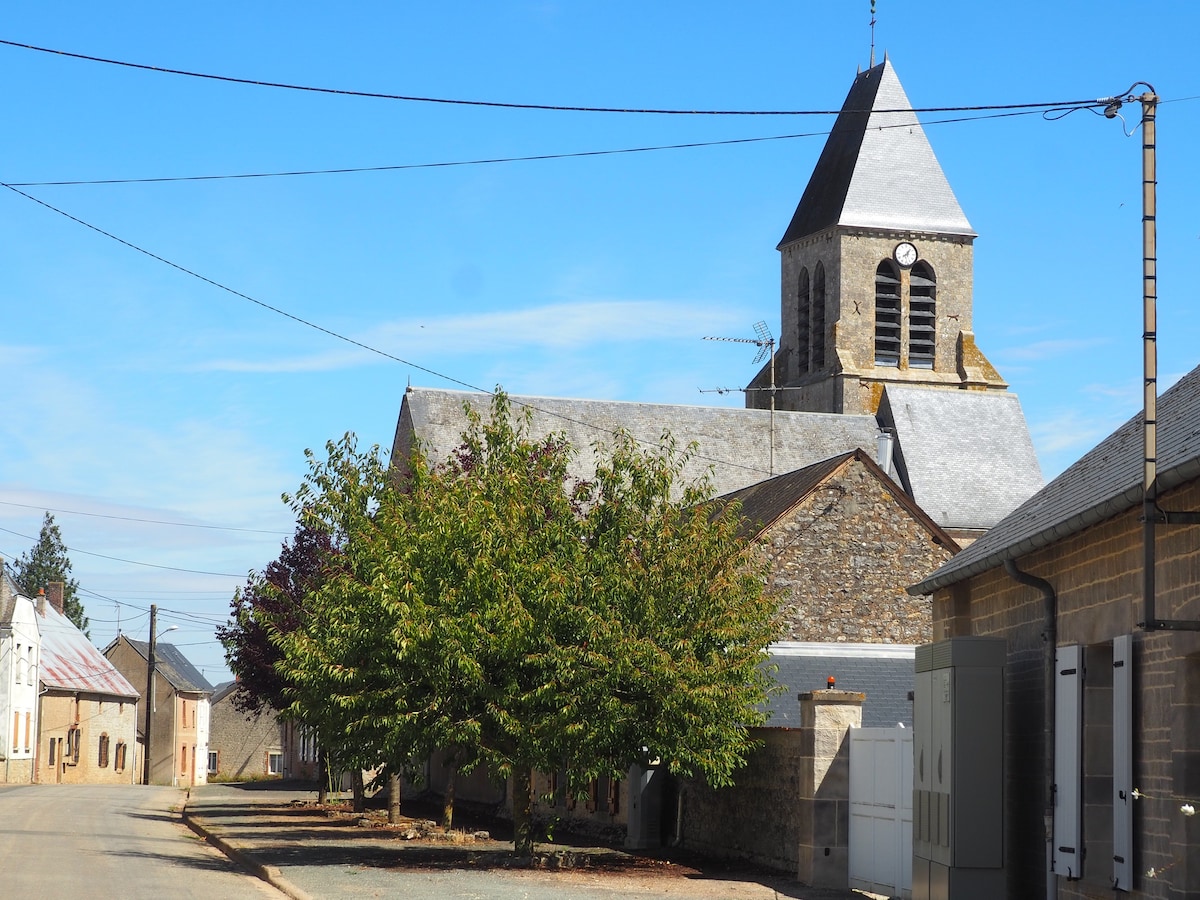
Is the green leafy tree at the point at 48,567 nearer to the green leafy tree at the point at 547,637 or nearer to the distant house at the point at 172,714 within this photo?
the distant house at the point at 172,714

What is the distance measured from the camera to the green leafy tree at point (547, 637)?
51.3 ft

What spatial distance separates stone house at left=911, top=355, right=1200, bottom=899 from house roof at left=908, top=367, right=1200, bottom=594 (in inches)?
0.8

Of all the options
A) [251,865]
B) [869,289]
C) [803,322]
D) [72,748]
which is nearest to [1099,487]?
→ [251,865]

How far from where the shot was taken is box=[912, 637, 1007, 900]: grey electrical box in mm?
11789

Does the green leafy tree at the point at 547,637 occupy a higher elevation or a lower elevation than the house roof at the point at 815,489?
lower

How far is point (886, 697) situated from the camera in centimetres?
1852

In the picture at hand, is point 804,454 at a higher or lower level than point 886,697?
higher

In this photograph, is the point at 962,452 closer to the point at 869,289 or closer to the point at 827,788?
the point at 869,289

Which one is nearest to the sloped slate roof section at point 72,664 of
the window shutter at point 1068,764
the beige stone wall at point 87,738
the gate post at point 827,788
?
the beige stone wall at point 87,738

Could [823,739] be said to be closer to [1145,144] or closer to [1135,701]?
[1135,701]

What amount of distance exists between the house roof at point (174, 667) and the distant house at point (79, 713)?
2.17m

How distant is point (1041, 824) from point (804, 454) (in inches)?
1288

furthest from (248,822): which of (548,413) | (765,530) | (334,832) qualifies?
(548,413)

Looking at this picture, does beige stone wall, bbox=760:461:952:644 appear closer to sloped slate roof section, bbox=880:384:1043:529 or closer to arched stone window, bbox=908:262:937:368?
sloped slate roof section, bbox=880:384:1043:529
